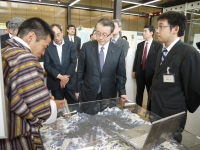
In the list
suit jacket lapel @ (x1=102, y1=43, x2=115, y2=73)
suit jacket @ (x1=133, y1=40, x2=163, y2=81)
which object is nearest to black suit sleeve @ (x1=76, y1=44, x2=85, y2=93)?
suit jacket lapel @ (x1=102, y1=43, x2=115, y2=73)

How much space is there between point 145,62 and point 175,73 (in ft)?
4.34

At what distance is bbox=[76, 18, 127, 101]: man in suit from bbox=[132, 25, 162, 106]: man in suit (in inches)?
37.5

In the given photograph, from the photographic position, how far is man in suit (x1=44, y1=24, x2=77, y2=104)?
94.6 inches

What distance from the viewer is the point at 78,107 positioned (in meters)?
1.45

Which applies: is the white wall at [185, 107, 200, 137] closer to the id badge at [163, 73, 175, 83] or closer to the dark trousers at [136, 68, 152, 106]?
the dark trousers at [136, 68, 152, 106]

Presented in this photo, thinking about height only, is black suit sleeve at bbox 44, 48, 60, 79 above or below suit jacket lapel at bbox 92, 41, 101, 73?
below

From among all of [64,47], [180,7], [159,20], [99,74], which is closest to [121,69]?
[99,74]

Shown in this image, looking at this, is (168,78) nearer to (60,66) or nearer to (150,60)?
(150,60)

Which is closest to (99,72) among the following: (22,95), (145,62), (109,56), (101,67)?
(101,67)

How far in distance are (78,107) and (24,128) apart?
0.67 meters

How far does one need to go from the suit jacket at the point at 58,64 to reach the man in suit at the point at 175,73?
1.40 meters

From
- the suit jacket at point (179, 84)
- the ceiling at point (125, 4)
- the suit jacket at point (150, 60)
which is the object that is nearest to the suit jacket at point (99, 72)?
the suit jacket at point (179, 84)

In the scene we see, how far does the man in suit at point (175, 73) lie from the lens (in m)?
1.35

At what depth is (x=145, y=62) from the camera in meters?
2.72
